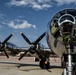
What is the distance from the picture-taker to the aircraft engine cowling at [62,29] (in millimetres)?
11016

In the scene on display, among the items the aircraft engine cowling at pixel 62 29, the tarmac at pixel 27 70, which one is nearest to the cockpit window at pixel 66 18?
the aircraft engine cowling at pixel 62 29

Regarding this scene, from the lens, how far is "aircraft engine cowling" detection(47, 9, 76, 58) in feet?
36.1

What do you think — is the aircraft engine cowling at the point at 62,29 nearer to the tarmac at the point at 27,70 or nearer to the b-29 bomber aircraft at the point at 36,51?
the tarmac at the point at 27,70

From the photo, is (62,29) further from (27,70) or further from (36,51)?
(36,51)

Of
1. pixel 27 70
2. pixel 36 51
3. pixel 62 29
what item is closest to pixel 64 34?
pixel 62 29

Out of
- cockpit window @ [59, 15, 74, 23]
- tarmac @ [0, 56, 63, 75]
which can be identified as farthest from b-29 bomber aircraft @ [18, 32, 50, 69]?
cockpit window @ [59, 15, 74, 23]

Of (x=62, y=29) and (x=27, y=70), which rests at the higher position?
(x=62, y=29)

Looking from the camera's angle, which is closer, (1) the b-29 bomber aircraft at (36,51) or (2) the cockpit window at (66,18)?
(2) the cockpit window at (66,18)

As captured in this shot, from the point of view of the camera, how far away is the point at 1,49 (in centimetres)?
2497

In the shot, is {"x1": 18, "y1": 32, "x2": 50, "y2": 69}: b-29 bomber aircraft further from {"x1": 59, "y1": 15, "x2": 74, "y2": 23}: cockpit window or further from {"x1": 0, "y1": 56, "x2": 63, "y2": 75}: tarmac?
→ {"x1": 59, "y1": 15, "x2": 74, "y2": 23}: cockpit window

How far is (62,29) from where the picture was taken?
11.1 metres

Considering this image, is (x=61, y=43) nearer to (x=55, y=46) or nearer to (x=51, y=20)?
(x=55, y=46)

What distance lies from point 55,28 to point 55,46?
43.0 inches

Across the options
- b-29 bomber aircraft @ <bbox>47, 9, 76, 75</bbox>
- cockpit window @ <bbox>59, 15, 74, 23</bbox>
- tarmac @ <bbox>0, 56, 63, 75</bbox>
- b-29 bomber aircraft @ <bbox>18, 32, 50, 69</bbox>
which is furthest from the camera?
b-29 bomber aircraft @ <bbox>18, 32, 50, 69</bbox>
